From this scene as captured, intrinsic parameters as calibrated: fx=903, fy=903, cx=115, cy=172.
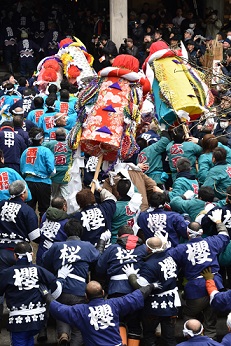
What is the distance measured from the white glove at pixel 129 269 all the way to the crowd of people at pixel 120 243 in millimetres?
10

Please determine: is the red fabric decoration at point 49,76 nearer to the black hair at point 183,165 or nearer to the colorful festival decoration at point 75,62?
the colorful festival decoration at point 75,62

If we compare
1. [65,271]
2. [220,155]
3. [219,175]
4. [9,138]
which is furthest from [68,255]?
[9,138]

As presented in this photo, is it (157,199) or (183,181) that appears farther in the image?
(183,181)

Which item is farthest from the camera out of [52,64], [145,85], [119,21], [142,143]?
[119,21]

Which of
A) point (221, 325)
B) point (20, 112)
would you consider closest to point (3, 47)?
point (20, 112)

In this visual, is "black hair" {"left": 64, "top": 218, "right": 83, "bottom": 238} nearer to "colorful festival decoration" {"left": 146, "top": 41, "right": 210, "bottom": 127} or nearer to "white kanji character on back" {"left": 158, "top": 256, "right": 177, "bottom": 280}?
"white kanji character on back" {"left": 158, "top": 256, "right": 177, "bottom": 280}

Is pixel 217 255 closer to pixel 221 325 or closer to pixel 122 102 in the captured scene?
pixel 221 325

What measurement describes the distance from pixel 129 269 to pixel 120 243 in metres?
0.29

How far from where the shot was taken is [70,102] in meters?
15.0

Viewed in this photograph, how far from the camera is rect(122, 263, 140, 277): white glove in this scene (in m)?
9.32

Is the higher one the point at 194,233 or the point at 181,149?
the point at 194,233

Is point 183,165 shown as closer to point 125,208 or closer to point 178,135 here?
point 178,135

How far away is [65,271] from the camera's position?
9344 mm

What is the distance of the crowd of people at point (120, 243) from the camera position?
9.02m
